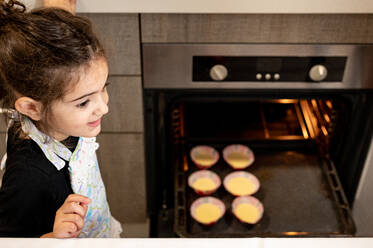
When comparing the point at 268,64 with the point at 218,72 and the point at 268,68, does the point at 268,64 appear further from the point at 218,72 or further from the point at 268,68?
the point at 218,72

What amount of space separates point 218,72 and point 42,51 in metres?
0.52

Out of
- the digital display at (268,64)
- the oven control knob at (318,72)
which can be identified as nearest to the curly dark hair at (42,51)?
the digital display at (268,64)

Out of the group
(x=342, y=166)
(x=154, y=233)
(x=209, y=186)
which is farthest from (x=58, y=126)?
(x=342, y=166)

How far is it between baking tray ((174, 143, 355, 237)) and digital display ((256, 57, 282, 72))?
1.40 ft

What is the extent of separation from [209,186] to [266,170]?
197 mm

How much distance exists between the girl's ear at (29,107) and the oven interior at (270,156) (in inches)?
18.7

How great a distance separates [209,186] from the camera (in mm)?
1375

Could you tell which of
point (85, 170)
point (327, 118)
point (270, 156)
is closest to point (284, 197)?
point (270, 156)

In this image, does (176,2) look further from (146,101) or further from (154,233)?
(154,233)

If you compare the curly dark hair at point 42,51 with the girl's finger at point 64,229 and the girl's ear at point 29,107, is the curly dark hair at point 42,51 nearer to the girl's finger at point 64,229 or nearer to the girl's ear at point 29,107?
the girl's ear at point 29,107

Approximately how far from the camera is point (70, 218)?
0.66 meters

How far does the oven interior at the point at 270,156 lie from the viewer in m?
1.25

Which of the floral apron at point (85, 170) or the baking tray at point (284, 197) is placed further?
the baking tray at point (284, 197)
